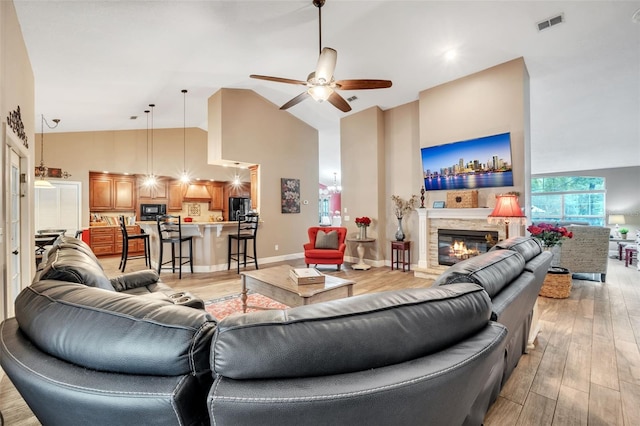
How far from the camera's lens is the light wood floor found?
1.66 meters

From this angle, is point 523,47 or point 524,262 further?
point 523,47

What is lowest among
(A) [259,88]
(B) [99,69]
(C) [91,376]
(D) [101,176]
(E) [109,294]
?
(C) [91,376]

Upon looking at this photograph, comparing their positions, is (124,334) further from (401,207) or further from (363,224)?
(401,207)

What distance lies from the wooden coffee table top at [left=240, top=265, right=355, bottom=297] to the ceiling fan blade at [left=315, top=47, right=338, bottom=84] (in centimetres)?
204

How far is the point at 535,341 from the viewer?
2.56 meters

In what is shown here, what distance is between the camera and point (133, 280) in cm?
252

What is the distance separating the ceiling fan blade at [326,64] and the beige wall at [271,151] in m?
3.38

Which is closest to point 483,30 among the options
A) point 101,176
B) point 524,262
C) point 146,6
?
point 524,262

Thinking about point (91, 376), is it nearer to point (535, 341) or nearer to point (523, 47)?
point (535, 341)

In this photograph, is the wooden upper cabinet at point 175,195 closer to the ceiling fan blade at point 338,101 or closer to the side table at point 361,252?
the side table at point 361,252

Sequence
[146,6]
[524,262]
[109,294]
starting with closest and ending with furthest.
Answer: [109,294], [524,262], [146,6]

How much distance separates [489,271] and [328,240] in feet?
13.3

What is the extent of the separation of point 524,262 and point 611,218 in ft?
28.9

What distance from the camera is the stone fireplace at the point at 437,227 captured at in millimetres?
4548
